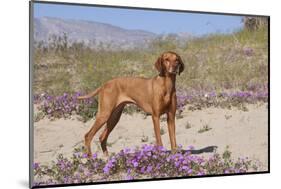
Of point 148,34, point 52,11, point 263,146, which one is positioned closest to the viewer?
point 52,11

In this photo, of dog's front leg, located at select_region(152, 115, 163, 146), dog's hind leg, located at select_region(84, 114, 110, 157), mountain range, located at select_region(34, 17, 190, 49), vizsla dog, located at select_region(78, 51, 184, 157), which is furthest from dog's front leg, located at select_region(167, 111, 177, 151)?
mountain range, located at select_region(34, 17, 190, 49)

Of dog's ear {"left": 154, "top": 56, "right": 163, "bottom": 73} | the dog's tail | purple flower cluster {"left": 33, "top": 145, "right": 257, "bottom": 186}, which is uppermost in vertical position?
dog's ear {"left": 154, "top": 56, "right": 163, "bottom": 73}

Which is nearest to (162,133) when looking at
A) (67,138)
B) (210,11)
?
(67,138)

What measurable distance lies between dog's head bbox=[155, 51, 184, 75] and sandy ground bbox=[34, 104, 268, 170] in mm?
453

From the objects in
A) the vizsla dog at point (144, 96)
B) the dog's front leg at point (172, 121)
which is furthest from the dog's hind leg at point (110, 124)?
the dog's front leg at point (172, 121)

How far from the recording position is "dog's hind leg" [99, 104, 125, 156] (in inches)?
220

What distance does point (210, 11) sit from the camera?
6.05 metres

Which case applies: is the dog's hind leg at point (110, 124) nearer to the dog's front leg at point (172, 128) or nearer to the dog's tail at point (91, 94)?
the dog's tail at point (91, 94)

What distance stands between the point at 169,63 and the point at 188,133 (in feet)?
2.45

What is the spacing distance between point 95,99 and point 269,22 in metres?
2.15

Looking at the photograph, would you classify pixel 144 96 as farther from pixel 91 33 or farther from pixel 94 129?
pixel 91 33

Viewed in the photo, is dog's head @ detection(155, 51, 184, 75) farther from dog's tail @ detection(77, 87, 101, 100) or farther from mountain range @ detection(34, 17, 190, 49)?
dog's tail @ detection(77, 87, 101, 100)

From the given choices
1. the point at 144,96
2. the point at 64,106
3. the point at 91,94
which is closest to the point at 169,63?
the point at 144,96
